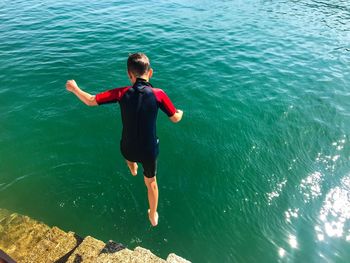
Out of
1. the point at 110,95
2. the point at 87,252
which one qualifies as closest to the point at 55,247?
the point at 87,252

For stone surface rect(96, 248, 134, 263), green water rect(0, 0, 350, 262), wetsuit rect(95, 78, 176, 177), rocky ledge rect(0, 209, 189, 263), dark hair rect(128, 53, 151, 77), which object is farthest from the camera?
green water rect(0, 0, 350, 262)

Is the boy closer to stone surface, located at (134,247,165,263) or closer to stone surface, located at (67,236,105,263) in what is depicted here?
stone surface, located at (134,247,165,263)

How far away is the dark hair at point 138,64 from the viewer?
4.19m

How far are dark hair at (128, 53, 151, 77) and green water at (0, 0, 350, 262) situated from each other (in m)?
4.36

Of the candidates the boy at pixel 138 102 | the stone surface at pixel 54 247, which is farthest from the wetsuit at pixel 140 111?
the stone surface at pixel 54 247

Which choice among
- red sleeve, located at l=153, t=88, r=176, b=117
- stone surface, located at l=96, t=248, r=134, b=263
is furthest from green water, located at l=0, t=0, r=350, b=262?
red sleeve, located at l=153, t=88, r=176, b=117

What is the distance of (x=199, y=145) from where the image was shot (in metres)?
9.33

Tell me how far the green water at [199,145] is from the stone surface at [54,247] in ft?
3.73

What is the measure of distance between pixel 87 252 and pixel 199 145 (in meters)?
5.18

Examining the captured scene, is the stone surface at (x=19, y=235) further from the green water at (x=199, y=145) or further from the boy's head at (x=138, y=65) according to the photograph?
the boy's head at (x=138, y=65)

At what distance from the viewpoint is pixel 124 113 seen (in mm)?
4535

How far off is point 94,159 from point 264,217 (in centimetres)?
540

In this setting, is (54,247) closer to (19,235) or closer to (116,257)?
(19,235)

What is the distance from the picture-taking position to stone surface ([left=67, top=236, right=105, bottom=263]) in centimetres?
507
